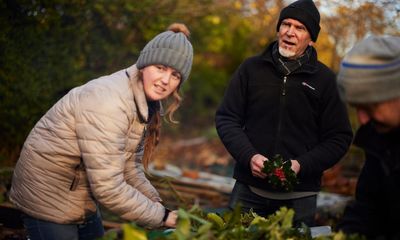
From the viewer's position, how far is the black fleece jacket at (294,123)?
427 cm

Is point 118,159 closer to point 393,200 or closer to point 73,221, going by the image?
point 73,221

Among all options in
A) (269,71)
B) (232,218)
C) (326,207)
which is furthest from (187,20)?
(232,218)

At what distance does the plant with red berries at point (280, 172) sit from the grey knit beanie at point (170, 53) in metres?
0.87

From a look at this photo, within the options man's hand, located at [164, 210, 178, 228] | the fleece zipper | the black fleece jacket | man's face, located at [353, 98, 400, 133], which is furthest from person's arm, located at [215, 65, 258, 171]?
Result: man's face, located at [353, 98, 400, 133]

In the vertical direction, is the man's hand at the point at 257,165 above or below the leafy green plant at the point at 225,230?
below

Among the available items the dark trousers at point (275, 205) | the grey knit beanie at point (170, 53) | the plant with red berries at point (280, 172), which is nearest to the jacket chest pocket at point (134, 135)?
the grey knit beanie at point (170, 53)

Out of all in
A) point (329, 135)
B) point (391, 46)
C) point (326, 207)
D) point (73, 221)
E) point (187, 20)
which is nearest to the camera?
point (391, 46)

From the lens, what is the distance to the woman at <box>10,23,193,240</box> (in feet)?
10.4

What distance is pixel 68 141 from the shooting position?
3357 millimetres

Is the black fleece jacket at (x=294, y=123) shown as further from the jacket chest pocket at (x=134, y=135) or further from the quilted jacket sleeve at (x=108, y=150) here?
the quilted jacket sleeve at (x=108, y=150)

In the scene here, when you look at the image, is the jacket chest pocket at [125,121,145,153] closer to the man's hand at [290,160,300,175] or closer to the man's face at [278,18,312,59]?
the man's hand at [290,160,300,175]

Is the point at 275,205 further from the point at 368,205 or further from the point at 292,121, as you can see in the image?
the point at 368,205

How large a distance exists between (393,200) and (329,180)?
651cm

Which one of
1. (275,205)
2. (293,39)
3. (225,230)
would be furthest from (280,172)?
(225,230)
